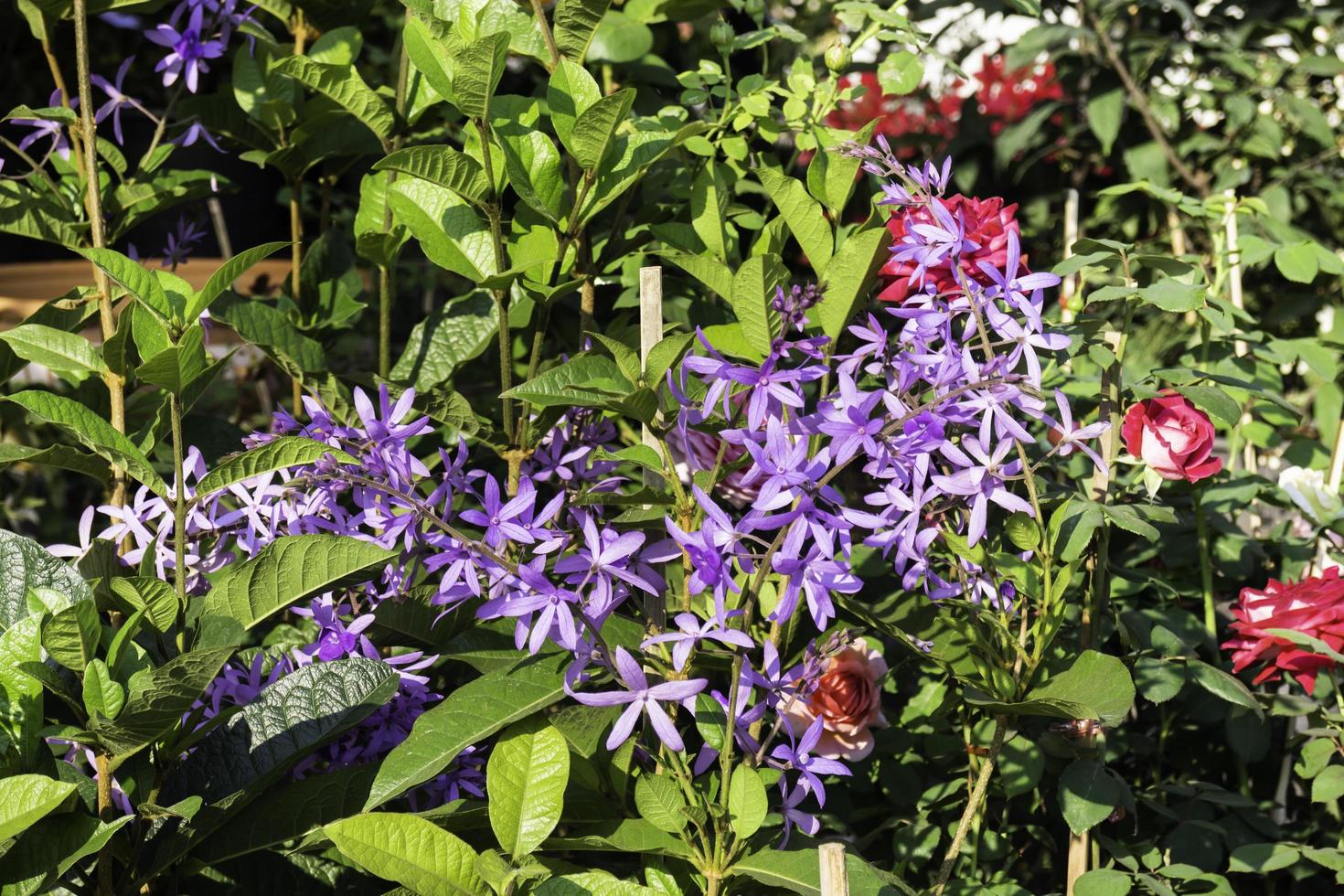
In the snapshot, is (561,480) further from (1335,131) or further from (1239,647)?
(1335,131)

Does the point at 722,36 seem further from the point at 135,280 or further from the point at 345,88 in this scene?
the point at 135,280

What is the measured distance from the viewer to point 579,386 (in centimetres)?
91

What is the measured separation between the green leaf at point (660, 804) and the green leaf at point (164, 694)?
0.99 ft

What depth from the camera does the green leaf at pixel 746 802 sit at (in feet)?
2.76

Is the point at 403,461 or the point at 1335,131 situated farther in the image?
the point at 1335,131

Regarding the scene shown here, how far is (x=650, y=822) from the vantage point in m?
0.87

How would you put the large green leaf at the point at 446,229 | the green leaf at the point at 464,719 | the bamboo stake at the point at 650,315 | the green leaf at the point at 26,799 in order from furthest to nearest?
the large green leaf at the point at 446,229, the bamboo stake at the point at 650,315, the green leaf at the point at 464,719, the green leaf at the point at 26,799

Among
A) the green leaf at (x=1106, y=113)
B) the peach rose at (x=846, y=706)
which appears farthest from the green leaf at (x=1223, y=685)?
the green leaf at (x=1106, y=113)

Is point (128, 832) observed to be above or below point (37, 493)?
above

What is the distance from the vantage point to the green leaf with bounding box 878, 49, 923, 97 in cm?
135

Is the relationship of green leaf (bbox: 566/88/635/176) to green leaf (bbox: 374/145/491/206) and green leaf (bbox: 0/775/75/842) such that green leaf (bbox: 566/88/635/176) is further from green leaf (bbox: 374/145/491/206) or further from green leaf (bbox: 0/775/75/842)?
green leaf (bbox: 0/775/75/842)

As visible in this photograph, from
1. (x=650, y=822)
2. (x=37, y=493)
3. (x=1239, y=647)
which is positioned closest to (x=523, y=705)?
(x=650, y=822)

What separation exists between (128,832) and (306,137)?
0.77m

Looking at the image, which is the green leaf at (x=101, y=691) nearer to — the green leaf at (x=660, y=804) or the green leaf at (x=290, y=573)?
the green leaf at (x=290, y=573)
